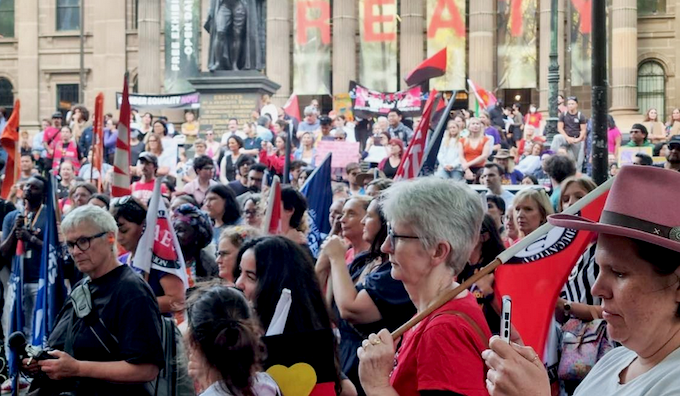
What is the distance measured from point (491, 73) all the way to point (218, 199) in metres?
36.2

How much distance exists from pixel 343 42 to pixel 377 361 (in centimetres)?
4287

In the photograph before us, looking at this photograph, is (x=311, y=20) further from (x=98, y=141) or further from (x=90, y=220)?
(x=90, y=220)

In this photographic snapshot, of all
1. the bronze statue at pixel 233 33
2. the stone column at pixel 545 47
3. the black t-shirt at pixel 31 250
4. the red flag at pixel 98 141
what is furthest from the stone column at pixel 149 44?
the black t-shirt at pixel 31 250

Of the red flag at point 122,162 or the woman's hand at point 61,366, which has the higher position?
the red flag at point 122,162

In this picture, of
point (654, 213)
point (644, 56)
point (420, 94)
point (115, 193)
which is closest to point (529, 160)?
point (115, 193)

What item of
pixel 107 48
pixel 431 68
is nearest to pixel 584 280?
pixel 431 68

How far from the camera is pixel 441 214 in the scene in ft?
13.3

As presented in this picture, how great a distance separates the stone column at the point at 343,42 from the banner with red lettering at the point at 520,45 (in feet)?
20.9

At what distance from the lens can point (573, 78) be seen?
39.9 metres

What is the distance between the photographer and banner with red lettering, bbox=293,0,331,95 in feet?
141

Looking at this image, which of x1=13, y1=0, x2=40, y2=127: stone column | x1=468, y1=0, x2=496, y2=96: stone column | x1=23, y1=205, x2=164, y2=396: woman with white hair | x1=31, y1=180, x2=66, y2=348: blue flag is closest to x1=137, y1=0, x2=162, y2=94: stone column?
x1=13, y1=0, x2=40, y2=127: stone column

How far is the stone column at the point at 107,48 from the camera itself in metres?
48.9

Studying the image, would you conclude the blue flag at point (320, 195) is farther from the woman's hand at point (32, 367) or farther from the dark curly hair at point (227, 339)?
the dark curly hair at point (227, 339)

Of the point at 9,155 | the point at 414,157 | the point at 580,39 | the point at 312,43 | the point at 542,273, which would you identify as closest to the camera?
the point at 542,273
